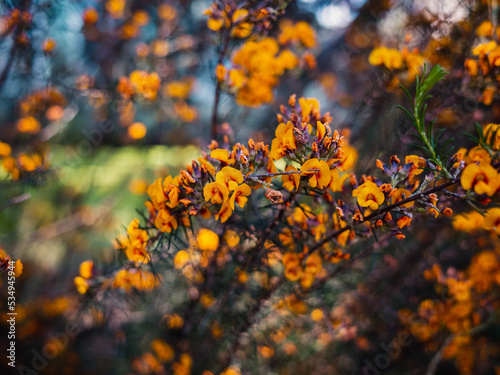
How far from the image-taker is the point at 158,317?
2.06m

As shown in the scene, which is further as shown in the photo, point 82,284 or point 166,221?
point 82,284

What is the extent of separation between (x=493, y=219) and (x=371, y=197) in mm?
255

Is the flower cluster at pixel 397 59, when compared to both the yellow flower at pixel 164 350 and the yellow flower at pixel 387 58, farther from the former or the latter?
the yellow flower at pixel 164 350

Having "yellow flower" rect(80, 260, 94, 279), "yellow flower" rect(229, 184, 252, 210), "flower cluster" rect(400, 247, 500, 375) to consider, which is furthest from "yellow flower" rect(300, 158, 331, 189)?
"flower cluster" rect(400, 247, 500, 375)

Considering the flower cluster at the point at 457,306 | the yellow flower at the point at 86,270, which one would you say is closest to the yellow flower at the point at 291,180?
the yellow flower at the point at 86,270

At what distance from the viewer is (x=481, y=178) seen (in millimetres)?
641

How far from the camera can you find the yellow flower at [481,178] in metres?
0.62

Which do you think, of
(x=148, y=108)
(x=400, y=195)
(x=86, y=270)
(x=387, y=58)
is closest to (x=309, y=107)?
(x=400, y=195)

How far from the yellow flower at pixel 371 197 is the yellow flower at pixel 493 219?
215mm

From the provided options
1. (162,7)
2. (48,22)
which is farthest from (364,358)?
(162,7)

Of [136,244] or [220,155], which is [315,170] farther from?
[136,244]

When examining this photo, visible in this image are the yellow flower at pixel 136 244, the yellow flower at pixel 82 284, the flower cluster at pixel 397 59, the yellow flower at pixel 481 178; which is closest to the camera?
the yellow flower at pixel 481 178

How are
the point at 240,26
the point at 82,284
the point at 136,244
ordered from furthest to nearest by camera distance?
the point at 240,26
the point at 82,284
the point at 136,244

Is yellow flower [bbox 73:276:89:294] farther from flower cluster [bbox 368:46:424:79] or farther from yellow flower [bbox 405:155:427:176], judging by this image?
flower cluster [bbox 368:46:424:79]
